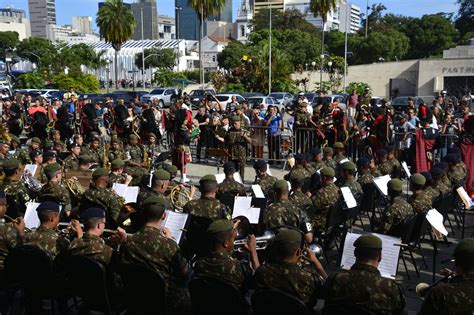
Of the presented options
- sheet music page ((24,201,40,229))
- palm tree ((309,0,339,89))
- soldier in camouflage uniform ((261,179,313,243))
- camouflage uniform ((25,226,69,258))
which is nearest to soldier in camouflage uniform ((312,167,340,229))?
soldier in camouflage uniform ((261,179,313,243))

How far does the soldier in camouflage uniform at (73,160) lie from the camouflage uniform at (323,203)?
5467mm

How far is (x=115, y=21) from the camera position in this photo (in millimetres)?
53000

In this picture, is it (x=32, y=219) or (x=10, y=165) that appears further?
(x=10, y=165)

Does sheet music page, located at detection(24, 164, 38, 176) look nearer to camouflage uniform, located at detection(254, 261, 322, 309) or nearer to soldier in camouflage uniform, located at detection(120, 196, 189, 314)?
soldier in camouflage uniform, located at detection(120, 196, 189, 314)

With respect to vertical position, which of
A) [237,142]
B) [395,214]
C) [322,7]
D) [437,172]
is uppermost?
[322,7]

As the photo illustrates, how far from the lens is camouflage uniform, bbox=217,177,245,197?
336 inches

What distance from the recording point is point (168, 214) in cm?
630

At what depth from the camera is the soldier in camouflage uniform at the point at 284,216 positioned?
680cm

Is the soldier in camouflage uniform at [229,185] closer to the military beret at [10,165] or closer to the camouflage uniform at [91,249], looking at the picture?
the camouflage uniform at [91,249]

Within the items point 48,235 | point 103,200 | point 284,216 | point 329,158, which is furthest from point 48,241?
point 329,158

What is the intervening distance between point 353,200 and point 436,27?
263ft

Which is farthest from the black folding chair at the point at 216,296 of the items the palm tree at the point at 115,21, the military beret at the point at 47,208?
the palm tree at the point at 115,21

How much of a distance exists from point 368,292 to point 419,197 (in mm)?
3877

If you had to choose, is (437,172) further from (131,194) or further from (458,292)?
(131,194)
